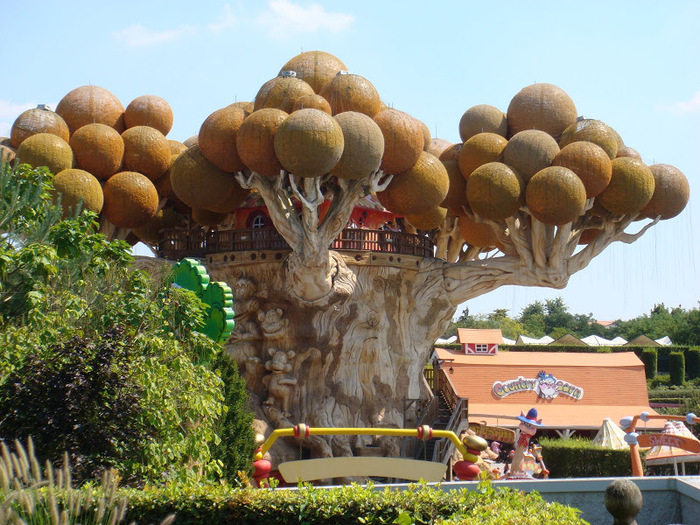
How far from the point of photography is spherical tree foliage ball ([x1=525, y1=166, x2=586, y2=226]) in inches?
656

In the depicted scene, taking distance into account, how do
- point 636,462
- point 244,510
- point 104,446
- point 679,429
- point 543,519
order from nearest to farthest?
point 543,519
point 244,510
point 104,446
point 636,462
point 679,429

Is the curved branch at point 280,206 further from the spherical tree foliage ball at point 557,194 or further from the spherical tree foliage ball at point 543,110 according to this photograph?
the spherical tree foliage ball at point 543,110

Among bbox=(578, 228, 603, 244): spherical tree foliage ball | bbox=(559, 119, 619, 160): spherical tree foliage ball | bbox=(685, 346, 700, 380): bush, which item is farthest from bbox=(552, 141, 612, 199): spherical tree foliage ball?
bbox=(685, 346, 700, 380): bush

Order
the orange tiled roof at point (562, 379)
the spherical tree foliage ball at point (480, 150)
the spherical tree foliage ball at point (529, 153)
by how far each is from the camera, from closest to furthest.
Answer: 1. the spherical tree foliage ball at point (529, 153)
2. the spherical tree foliage ball at point (480, 150)
3. the orange tiled roof at point (562, 379)

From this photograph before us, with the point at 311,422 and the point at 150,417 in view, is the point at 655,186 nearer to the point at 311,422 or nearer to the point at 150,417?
the point at 311,422

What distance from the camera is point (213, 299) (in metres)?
12.4

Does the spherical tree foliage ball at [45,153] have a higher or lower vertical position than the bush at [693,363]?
higher

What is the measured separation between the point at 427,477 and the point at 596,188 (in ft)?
31.5

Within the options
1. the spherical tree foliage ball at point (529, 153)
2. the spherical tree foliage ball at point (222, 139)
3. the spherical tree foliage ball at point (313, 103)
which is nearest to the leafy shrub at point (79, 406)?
the spherical tree foliage ball at point (222, 139)

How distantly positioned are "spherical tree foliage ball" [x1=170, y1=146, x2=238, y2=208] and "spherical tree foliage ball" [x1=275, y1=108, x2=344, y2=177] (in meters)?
2.20

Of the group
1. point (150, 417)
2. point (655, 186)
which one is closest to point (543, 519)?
point (150, 417)

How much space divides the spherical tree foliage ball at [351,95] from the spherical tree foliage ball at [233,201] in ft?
8.31

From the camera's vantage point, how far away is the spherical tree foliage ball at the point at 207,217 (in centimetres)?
1898

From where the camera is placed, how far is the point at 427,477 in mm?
9445
